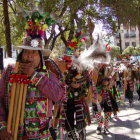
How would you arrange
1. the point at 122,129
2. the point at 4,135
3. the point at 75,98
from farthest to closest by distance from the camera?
1. the point at 122,129
2. the point at 75,98
3. the point at 4,135

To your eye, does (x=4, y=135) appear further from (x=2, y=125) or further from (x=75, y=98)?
(x=75, y=98)

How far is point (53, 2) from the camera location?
363 inches

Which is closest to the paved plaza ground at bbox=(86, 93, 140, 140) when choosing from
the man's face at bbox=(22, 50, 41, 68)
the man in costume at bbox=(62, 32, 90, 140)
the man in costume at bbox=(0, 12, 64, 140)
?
the man in costume at bbox=(62, 32, 90, 140)

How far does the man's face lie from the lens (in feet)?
7.25

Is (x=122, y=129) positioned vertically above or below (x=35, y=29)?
below

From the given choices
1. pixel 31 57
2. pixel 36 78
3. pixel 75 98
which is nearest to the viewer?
pixel 36 78

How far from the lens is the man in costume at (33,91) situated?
2111 mm

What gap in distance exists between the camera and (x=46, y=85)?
214 centimetres

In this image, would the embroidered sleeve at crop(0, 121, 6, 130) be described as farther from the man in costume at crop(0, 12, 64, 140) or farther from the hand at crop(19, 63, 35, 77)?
the hand at crop(19, 63, 35, 77)

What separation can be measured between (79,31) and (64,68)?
917 millimetres

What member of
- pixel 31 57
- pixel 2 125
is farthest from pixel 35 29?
pixel 2 125

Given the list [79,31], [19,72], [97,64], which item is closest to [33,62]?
[19,72]

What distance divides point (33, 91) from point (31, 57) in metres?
0.37

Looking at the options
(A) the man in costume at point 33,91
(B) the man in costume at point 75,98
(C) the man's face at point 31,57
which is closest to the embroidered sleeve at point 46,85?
(A) the man in costume at point 33,91
